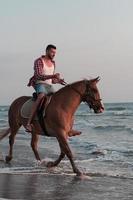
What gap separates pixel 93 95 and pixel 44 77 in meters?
1.16

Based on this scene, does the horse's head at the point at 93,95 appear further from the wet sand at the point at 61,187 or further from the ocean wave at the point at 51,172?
the wet sand at the point at 61,187

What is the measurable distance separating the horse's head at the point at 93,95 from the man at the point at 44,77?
73 cm

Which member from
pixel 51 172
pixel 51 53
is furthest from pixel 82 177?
pixel 51 53

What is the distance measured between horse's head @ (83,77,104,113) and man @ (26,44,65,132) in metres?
0.73

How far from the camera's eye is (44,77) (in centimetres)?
948

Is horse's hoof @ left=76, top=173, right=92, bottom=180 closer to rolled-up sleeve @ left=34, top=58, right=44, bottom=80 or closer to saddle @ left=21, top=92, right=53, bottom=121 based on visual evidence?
saddle @ left=21, top=92, right=53, bottom=121

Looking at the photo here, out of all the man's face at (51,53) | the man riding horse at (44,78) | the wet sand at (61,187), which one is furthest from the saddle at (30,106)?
the wet sand at (61,187)

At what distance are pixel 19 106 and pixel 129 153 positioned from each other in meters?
4.56

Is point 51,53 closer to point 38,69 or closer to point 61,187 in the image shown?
point 38,69

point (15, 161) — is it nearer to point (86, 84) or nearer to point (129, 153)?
point (86, 84)

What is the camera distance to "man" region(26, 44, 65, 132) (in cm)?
949

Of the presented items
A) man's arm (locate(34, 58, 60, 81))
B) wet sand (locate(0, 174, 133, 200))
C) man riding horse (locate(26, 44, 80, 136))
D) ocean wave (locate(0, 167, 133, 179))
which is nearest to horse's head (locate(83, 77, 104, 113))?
man riding horse (locate(26, 44, 80, 136))

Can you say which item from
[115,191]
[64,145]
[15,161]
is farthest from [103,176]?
[15,161]

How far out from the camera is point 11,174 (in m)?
8.82
